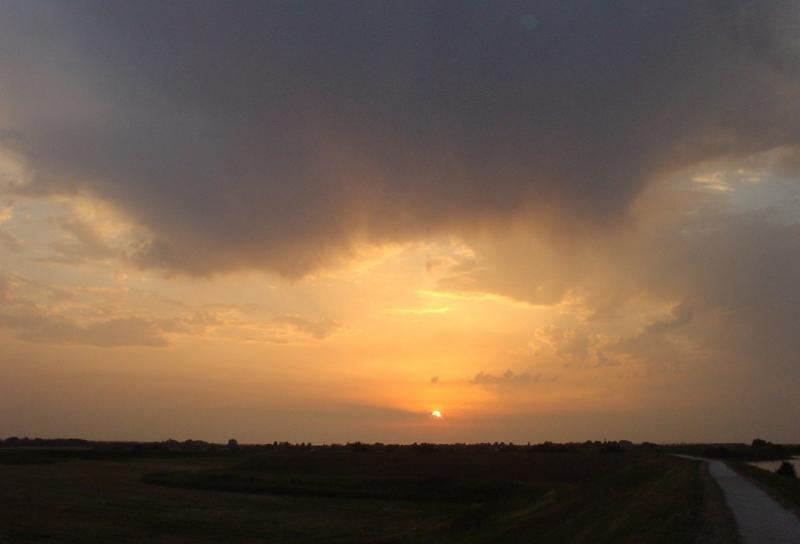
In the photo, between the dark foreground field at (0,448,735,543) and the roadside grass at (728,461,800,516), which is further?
the roadside grass at (728,461,800,516)

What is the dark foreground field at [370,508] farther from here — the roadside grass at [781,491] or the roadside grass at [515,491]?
the roadside grass at [781,491]

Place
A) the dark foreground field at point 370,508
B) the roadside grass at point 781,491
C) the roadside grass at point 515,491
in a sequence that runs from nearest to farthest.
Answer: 1. the roadside grass at point 515,491
2. the dark foreground field at point 370,508
3. the roadside grass at point 781,491

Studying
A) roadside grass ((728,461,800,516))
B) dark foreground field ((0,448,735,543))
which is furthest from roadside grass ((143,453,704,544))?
roadside grass ((728,461,800,516))

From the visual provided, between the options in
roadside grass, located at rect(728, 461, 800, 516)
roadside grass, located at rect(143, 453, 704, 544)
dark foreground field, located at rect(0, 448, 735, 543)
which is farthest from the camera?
roadside grass, located at rect(728, 461, 800, 516)

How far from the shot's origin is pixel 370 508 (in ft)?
207

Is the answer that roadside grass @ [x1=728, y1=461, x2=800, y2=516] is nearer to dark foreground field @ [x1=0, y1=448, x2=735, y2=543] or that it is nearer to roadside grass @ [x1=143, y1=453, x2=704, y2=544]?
dark foreground field @ [x1=0, y1=448, x2=735, y2=543]

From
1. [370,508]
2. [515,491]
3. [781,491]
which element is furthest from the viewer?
[515,491]

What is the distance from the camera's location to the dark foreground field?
36406mm

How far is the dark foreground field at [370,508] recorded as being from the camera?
3641 cm

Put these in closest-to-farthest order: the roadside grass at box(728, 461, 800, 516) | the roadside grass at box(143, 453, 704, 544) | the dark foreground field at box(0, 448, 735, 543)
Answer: the roadside grass at box(143, 453, 704, 544) → the dark foreground field at box(0, 448, 735, 543) → the roadside grass at box(728, 461, 800, 516)

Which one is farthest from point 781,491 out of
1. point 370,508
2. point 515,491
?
point 370,508

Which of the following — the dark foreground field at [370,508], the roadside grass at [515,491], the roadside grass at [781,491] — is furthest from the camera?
the roadside grass at [781,491]

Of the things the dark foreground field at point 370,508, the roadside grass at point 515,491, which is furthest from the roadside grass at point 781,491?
the roadside grass at point 515,491

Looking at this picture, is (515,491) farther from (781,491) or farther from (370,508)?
(781,491)
